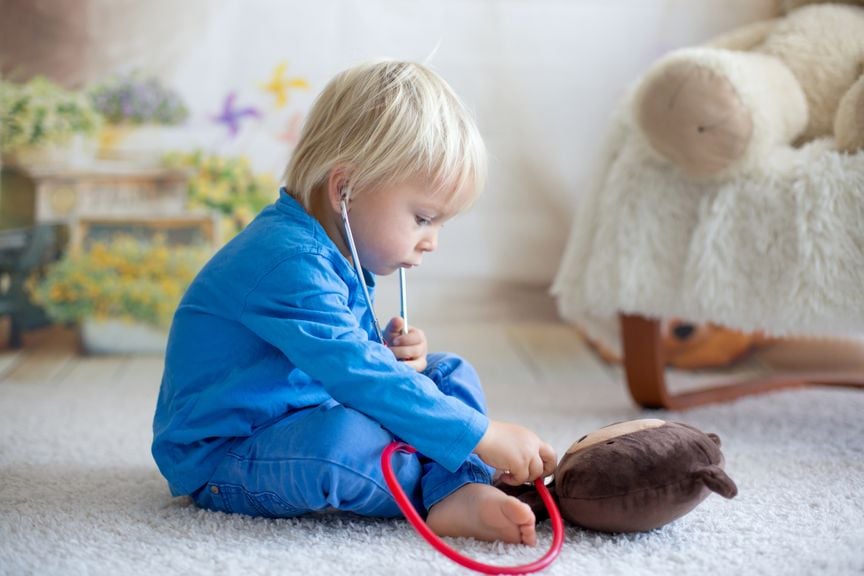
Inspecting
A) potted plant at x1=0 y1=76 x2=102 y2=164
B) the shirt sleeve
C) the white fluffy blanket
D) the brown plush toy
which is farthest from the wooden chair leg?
potted plant at x1=0 y1=76 x2=102 y2=164

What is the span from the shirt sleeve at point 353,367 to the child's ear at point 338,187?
9 cm

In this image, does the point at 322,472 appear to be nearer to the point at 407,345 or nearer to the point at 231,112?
the point at 407,345

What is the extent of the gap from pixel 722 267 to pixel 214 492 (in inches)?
29.2

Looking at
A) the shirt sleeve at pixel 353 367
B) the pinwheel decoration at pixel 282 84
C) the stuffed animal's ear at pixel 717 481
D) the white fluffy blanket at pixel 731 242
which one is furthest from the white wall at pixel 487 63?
the stuffed animal's ear at pixel 717 481

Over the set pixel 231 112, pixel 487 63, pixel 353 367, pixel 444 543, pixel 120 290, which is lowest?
pixel 120 290

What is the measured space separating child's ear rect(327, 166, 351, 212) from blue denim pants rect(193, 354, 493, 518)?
20 centimetres

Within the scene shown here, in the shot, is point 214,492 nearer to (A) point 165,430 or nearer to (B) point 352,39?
(A) point 165,430

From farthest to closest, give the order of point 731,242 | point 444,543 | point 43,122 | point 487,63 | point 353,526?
point 487,63 → point 43,122 → point 731,242 → point 353,526 → point 444,543

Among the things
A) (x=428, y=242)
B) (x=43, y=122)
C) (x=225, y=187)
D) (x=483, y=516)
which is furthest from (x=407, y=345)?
(x=43, y=122)

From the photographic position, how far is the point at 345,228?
3.16ft

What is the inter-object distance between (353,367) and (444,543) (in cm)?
18

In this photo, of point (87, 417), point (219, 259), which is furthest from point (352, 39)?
point (219, 259)

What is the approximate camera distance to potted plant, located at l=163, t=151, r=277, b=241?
1.93m

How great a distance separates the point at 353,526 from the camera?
36.6 inches
